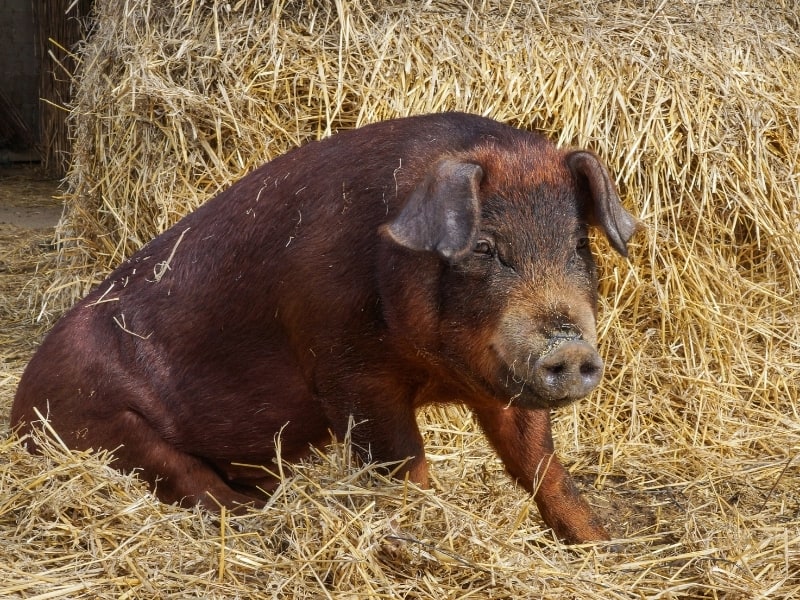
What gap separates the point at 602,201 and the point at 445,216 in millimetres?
588

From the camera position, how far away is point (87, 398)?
4641 millimetres

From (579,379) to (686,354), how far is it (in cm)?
242

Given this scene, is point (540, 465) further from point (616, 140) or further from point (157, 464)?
point (616, 140)

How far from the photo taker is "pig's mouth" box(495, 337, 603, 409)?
339 cm

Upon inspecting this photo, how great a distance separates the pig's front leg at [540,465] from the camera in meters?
4.36

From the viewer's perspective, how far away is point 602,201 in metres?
3.83

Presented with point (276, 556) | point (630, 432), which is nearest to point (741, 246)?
point (630, 432)

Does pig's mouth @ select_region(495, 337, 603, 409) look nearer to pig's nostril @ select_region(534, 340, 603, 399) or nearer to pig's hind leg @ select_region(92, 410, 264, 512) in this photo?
pig's nostril @ select_region(534, 340, 603, 399)

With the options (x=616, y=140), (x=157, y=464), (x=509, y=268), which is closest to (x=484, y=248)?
(x=509, y=268)

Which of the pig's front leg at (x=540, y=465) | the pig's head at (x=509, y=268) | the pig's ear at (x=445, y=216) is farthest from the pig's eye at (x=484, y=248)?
the pig's front leg at (x=540, y=465)

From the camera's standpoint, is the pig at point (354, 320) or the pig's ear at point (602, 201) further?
the pig's ear at point (602, 201)

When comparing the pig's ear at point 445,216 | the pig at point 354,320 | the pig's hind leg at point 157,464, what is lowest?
the pig's hind leg at point 157,464

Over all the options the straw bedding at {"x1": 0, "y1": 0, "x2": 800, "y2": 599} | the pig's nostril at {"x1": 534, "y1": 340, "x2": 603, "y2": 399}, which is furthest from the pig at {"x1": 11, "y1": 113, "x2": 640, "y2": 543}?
the straw bedding at {"x1": 0, "y1": 0, "x2": 800, "y2": 599}

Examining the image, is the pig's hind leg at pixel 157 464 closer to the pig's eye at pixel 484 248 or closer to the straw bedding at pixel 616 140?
the straw bedding at pixel 616 140
